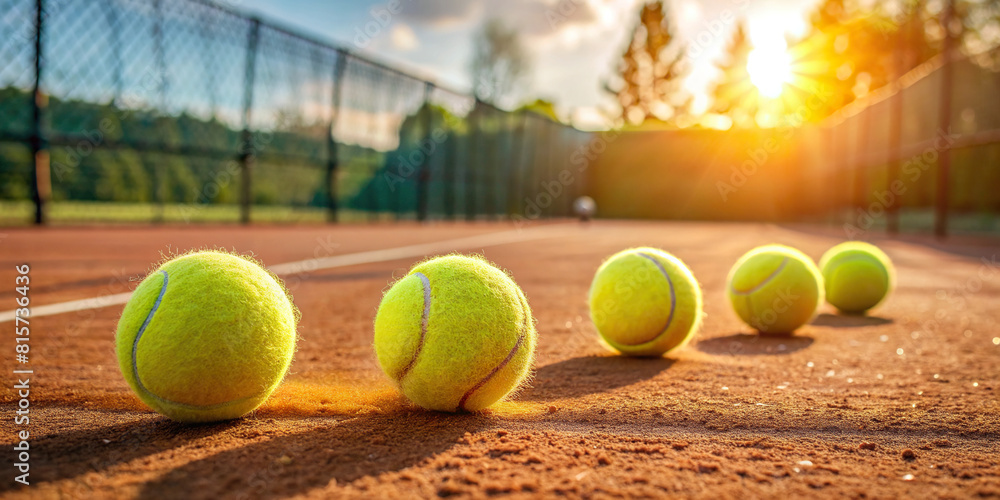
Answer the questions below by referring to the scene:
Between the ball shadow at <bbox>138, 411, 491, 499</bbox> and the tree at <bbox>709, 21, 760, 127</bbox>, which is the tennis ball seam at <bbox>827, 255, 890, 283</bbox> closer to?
the ball shadow at <bbox>138, 411, 491, 499</bbox>

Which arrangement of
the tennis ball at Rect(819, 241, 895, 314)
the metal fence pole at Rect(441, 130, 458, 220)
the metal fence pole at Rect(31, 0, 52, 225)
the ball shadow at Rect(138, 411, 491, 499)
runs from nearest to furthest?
the ball shadow at Rect(138, 411, 491, 499)
the tennis ball at Rect(819, 241, 895, 314)
the metal fence pole at Rect(31, 0, 52, 225)
the metal fence pole at Rect(441, 130, 458, 220)

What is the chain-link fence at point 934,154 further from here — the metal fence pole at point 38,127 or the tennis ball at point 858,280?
the metal fence pole at point 38,127

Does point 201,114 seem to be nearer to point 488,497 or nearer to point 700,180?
point 488,497

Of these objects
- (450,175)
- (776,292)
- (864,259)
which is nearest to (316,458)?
(776,292)

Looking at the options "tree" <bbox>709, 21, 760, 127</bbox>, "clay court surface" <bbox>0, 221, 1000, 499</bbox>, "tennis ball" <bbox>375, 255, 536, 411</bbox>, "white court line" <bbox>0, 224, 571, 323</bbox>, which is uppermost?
"tree" <bbox>709, 21, 760, 127</bbox>

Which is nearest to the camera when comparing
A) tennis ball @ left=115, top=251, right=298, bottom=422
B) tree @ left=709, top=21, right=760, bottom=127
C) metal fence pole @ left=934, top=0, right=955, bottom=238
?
tennis ball @ left=115, top=251, right=298, bottom=422

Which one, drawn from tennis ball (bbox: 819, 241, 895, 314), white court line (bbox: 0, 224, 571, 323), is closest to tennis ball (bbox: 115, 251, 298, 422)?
white court line (bbox: 0, 224, 571, 323)

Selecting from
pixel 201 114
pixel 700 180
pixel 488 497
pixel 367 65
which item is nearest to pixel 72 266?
pixel 488 497
